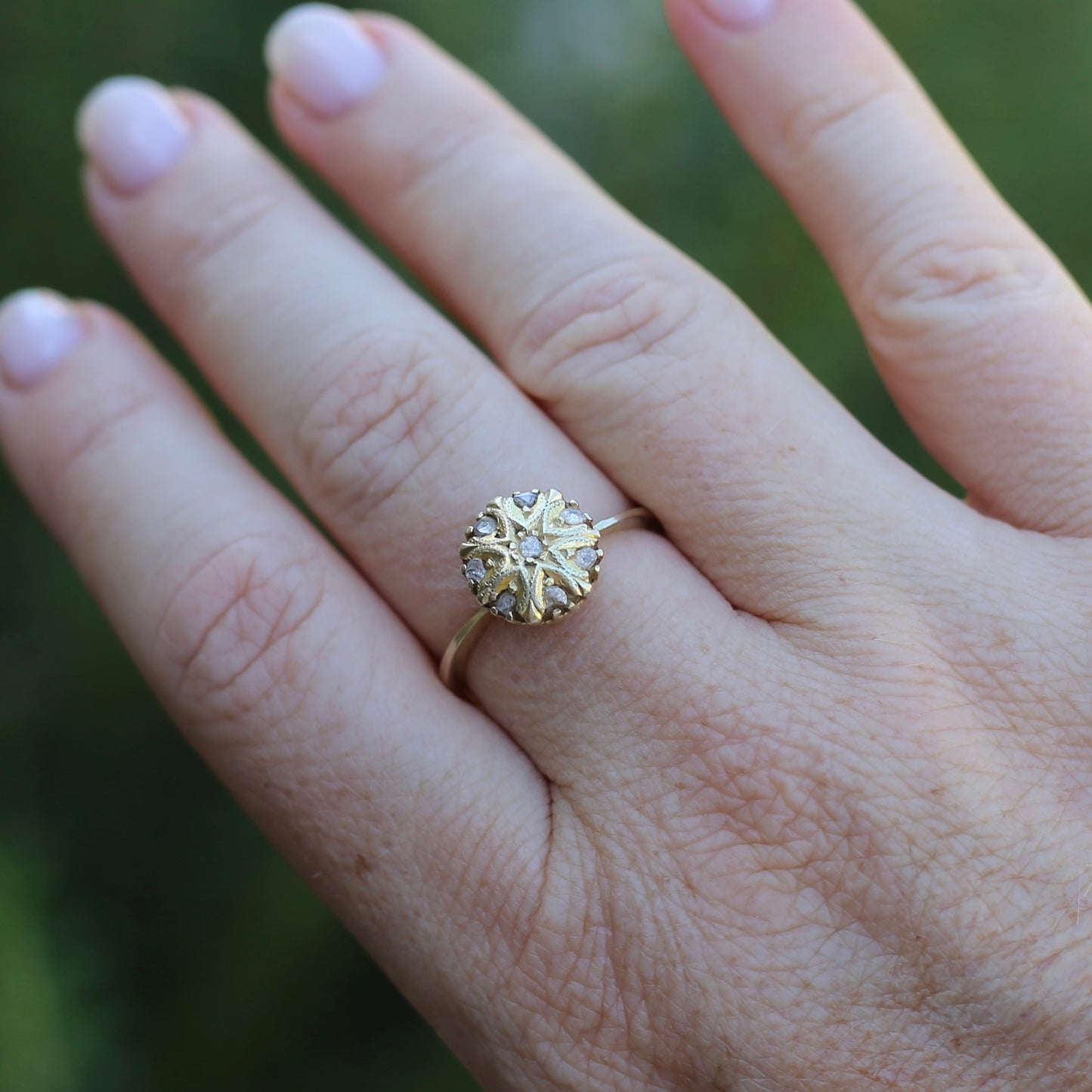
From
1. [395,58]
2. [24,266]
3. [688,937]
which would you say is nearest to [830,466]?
[688,937]

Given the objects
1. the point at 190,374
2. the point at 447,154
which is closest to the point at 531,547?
the point at 447,154

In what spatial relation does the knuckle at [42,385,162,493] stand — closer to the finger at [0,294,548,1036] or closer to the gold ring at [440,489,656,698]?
the finger at [0,294,548,1036]

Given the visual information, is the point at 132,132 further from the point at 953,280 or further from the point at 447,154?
the point at 953,280

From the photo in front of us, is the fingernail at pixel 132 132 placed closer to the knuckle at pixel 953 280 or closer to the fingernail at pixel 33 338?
the fingernail at pixel 33 338

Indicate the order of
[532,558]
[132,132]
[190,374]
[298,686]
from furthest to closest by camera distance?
[190,374], [132,132], [298,686], [532,558]

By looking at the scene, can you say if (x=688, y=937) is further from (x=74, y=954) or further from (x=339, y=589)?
(x=74, y=954)
